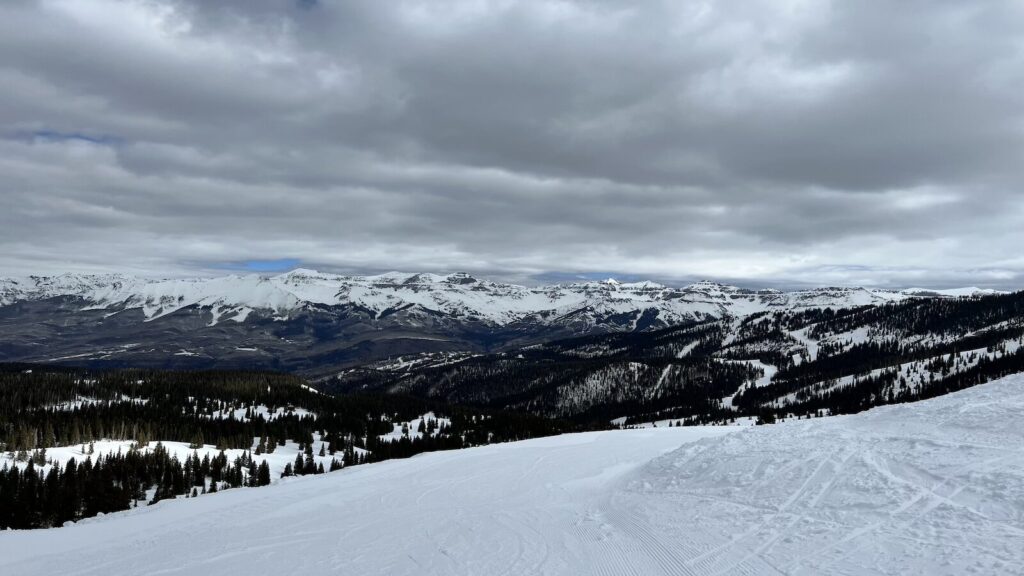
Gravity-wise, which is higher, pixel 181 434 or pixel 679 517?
pixel 679 517

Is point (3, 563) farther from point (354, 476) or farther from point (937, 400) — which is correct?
point (937, 400)

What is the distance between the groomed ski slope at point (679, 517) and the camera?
13305mm

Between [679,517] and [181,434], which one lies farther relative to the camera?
[181,434]

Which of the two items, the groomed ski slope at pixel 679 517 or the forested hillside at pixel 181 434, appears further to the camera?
the forested hillside at pixel 181 434

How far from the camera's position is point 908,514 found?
14.4 metres

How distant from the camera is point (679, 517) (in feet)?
57.8

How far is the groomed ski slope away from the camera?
13305mm

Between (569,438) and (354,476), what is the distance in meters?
19.6

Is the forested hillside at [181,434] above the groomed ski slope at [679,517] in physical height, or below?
below

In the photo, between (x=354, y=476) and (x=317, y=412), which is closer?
(x=354, y=476)

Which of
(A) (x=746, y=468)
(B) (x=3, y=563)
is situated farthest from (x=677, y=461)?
(B) (x=3, y=563)

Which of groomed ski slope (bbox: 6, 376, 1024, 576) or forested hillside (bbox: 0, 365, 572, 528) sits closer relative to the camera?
groomed ski slope (bbox: 6, 376, 1024, 576)

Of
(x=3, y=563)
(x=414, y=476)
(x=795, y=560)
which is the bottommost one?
(x=3, y=563)

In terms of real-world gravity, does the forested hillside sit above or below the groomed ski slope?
below
